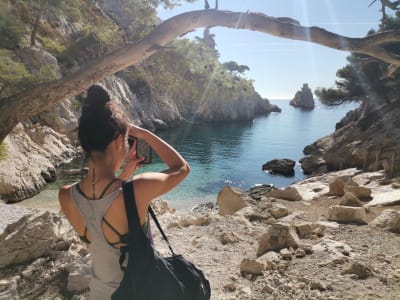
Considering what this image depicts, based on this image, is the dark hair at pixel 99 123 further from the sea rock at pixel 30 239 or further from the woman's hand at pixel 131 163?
the sea rock at pixel 30 239

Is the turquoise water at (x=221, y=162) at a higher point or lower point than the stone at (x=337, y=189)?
lower

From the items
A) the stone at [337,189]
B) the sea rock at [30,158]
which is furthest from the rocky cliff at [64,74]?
the stone at [337,189]

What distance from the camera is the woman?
1538 millimetres

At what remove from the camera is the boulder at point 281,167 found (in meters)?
27.4

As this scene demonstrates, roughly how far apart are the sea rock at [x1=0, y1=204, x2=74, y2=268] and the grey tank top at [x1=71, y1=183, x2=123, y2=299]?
142 inches

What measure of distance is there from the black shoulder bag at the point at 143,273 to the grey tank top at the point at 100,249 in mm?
80

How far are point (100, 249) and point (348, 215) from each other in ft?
21.2

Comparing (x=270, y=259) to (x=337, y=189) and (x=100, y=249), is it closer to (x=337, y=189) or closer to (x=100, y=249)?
(x=100, y=249)

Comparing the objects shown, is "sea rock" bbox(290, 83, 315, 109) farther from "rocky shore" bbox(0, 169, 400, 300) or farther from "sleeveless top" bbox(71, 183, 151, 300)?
"sleeveless top" bbox(71, 183, 151, 300)

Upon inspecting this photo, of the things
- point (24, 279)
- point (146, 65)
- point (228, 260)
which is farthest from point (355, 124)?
point (24, 279)

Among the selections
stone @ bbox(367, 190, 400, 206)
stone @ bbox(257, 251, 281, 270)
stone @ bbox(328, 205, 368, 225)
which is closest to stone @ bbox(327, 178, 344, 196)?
stone @ bbox(367, 190, 400, 206)

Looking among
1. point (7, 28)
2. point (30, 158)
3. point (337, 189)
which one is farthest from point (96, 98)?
point (30, 158)

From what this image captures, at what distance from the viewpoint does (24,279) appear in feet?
14.4

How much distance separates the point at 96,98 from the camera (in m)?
1.67
